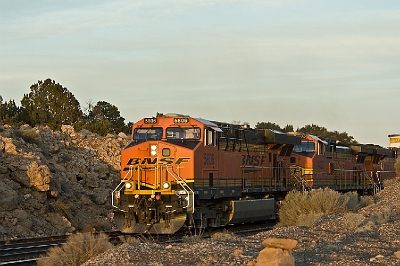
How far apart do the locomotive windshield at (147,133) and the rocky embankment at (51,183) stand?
3699mm

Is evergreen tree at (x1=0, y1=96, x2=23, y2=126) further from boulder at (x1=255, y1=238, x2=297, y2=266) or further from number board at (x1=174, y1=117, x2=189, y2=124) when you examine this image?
boulder at (x1=255, y1=238, x2=297, y2=266)

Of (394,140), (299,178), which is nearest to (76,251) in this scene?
(299,178)

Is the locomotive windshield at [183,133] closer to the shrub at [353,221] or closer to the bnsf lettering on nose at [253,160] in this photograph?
the bnsf lettering on nose at [253,160]

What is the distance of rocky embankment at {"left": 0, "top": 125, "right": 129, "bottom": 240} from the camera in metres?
21.3

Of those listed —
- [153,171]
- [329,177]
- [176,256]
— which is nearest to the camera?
[176,256]

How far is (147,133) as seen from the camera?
20.4m

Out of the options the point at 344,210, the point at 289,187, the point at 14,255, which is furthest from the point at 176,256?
the point at 289,187

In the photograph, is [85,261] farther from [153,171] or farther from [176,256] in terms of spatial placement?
[153,171]

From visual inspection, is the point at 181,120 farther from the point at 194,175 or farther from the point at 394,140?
the point at 394,140

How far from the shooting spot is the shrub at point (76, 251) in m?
11.8

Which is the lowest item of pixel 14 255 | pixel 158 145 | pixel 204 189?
pixel 14 255

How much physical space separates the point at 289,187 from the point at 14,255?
14.8m

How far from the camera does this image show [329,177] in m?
31.4

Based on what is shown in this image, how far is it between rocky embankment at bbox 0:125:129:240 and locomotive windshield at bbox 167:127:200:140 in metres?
4.54
